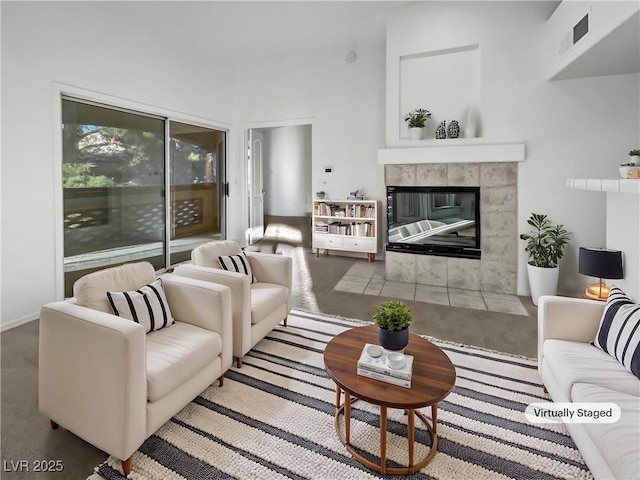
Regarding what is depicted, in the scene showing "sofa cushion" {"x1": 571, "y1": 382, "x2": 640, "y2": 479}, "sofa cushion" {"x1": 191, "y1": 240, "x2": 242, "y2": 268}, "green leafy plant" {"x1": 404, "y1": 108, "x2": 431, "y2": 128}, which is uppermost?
"green leafy plant" {"x1": 404, "y1": 108, "x2": 431, "y2": 128}

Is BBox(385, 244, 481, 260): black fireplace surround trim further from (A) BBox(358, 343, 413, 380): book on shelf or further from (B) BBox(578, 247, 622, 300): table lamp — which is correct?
(A) BBox(358, 343, 413, 380): book on shelf

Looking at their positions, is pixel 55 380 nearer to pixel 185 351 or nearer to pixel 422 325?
pixel 185 351

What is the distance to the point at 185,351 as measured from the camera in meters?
1.85

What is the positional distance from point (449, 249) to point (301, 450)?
11.4 ft

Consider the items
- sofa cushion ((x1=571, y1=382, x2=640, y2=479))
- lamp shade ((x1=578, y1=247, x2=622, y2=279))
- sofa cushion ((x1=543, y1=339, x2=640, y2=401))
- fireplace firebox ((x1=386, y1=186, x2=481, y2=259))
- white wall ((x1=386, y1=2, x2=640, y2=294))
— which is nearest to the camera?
sofa cushion ((x1=571, y1=382, x2=640, y2=479))

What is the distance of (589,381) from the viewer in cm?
162

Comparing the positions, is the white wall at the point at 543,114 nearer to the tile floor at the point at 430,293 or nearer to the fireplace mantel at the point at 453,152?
the fireplace mantel at the point at 453,152

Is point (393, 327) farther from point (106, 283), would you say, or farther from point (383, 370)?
point (106, 283)

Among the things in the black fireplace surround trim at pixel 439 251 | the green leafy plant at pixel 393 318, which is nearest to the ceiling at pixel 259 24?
the black fireplace surround trim at pixel 439 251

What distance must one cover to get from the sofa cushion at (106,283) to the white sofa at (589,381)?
2.39m

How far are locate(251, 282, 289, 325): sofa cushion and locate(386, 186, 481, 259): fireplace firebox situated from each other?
229 cm

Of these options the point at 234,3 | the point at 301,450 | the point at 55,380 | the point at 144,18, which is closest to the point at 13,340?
the point at 55,380

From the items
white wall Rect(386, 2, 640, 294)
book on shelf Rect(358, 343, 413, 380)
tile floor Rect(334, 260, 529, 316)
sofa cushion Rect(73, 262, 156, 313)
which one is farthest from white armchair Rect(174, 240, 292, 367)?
white wall Rect(386, 2, 640, 294)

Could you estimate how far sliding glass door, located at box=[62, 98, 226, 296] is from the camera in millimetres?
3787
